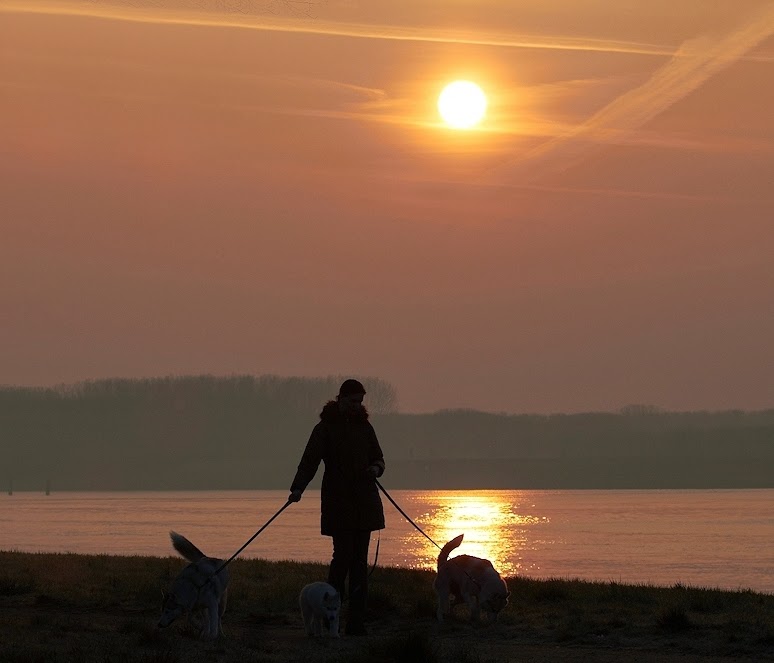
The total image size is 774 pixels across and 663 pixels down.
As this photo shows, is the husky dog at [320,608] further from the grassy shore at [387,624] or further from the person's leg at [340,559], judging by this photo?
the person's leg at [340,559]

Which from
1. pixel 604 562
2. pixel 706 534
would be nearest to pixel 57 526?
pixel 706 534

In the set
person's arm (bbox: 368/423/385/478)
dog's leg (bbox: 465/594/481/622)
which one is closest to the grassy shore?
dog's leg (bbox: 465/594/481/622)

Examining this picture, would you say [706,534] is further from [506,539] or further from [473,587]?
[473,587]

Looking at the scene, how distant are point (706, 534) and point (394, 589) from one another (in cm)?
5388

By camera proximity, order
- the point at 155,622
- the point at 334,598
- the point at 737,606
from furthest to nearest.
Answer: the point at 737,606 → the point at 155,622 → the point at 334,598

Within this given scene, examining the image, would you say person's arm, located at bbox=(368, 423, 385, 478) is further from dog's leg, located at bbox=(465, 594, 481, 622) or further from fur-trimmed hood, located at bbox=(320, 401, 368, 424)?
dog's leg, located at bbox=(465, 594, 481, 622)

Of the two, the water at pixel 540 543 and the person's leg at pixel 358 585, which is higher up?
the water at pixel 540 543

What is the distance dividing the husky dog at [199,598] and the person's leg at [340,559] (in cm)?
112

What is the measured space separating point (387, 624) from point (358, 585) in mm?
1166

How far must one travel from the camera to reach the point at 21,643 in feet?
37.7

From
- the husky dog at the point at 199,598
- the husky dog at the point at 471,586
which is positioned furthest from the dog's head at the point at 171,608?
the husky dog at the point at 471,586

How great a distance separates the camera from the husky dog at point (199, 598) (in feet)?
41.5

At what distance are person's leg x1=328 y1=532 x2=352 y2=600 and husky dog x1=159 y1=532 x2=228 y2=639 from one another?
112cm

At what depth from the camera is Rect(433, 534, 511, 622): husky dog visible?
1379 centimetres
